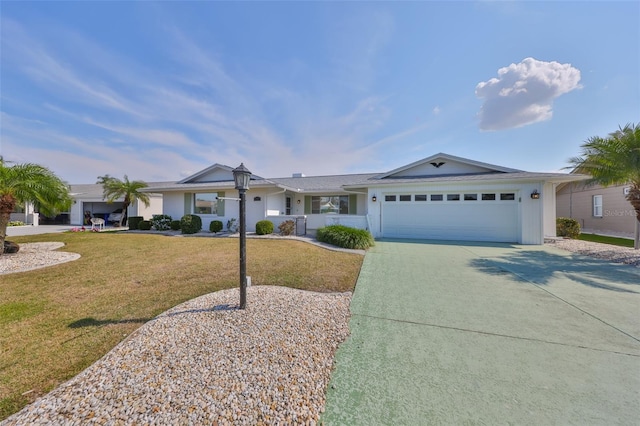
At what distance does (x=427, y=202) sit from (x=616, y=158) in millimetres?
6225

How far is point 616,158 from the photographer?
26.3 ft

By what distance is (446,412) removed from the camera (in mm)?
1960

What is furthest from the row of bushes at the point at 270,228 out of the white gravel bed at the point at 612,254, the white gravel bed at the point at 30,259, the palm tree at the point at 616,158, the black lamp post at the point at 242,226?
the palm tree at the point at 616,158

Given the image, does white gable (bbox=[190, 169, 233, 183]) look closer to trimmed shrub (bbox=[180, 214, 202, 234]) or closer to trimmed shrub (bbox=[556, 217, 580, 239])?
trimmed shrub (bbox=[180, 214, 202, 234])

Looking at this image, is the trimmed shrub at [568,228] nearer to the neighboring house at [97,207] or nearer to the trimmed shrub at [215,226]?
the trimmed shrub at [215,226]

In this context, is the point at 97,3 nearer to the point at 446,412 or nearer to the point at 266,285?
the point at 266,285

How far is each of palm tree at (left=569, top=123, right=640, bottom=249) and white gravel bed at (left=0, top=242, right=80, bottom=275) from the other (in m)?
18.3

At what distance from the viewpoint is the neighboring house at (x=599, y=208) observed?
13.7 m

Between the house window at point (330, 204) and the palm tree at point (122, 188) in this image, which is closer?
the house window at point (330, 204)

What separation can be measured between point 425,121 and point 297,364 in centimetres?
1266

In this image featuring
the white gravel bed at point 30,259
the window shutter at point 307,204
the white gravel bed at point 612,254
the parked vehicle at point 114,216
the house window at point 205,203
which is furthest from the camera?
the parked vehicle at point 114,216

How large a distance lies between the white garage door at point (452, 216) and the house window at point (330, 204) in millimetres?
3591

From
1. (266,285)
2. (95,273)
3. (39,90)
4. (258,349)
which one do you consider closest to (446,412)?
(258,349)

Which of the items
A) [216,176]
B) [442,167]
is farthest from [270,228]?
[442,167]
